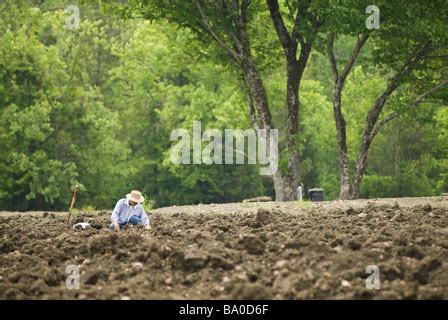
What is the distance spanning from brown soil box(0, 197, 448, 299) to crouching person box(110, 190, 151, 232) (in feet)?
1.60

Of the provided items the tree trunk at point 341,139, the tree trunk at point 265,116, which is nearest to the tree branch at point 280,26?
the tree trunk at point 265,116

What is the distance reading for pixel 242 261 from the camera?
36.1ft

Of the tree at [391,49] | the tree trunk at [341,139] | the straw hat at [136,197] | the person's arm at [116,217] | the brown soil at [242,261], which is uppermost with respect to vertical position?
the tree at [391,49]

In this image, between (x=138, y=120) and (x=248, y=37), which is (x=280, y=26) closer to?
(x=248, y=37)

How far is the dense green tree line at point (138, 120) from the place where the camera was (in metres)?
42.3

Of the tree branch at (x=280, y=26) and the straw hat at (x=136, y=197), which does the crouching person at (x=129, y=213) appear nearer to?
the straw hat at (x=136, y=197)

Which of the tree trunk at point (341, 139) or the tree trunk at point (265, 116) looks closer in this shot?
the tree trunk at point (265, 116)

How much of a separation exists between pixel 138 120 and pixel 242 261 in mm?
41287

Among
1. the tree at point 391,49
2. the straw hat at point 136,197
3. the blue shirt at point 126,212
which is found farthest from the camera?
the tree at point 391,49

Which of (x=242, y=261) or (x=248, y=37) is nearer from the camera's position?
(x=242, y=261)

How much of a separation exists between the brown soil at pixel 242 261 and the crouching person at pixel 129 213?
19.1 inches

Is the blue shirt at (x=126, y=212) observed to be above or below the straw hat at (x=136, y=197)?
below

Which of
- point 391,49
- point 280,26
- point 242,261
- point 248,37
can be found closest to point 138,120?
point 248,37
